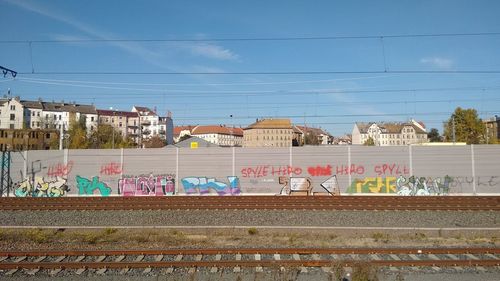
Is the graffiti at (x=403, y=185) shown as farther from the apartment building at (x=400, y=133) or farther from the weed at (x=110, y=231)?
the apartment building at (x=400, y=133)

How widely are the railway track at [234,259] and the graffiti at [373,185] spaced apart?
1860 cm

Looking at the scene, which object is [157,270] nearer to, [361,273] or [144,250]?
[144,250]

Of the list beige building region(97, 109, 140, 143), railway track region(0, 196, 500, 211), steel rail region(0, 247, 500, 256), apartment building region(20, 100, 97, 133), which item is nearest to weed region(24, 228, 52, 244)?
steel rail region(0, 247, 500, 256)

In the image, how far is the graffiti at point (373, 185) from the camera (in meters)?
29.8

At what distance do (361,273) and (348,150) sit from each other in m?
23.9

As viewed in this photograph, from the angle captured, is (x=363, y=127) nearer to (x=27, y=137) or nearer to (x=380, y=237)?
(x=27, y=137)

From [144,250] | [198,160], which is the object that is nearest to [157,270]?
[144,250]

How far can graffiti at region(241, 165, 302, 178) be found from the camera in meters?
30.7

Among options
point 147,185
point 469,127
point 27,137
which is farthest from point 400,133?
point 147,185

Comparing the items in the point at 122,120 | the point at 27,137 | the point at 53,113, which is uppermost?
the point at 53,113

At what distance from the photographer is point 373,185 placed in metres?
30.0

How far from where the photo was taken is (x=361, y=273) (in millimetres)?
7355

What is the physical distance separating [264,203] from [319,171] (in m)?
10.5

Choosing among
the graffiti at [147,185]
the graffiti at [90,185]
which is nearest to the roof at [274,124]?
the graffiti at [147,185]
